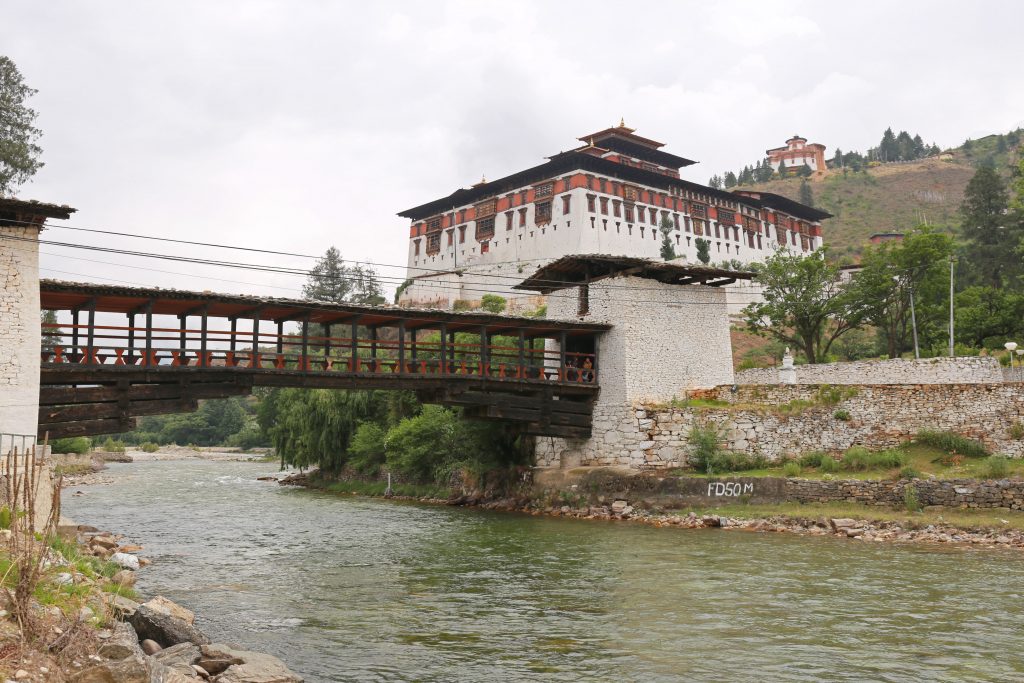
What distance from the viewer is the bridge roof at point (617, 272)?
2897 cm

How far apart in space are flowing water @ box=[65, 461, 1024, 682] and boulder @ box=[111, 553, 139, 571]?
0.41 m

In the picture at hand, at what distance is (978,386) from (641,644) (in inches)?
722

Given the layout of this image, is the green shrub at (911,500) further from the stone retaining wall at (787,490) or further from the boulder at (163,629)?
the boulder at (163,629)

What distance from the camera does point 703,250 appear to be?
6675cm

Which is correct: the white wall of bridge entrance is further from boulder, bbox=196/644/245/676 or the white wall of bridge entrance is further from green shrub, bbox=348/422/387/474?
boulder, bbox=196/644/245/676

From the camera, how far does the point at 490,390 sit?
27516 millimetres

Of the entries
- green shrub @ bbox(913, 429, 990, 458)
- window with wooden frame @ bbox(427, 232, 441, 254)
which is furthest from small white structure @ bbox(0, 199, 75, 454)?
window with wooden frame @ bbox(427, 232, 441, 254)

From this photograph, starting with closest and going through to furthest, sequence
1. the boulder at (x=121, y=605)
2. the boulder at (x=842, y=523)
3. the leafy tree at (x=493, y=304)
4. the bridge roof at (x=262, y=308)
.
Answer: the boulder at (x=121, y=605), the bridge roof at (x=262, y=308), the boulder at (x=842, y=523), the leafy tree at (x=493, y=304)

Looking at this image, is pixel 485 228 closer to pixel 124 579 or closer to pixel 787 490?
pixel 787 490

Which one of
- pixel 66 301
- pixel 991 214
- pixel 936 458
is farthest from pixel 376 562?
pixel 991 214

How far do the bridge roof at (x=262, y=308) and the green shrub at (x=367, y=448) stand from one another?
11861 mm

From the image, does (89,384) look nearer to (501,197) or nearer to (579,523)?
(579,523)

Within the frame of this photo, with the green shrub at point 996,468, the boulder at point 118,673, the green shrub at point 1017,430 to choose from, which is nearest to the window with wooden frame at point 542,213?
the green shrub at point 1017,430

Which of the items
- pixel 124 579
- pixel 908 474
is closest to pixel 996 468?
pixel 908 474
